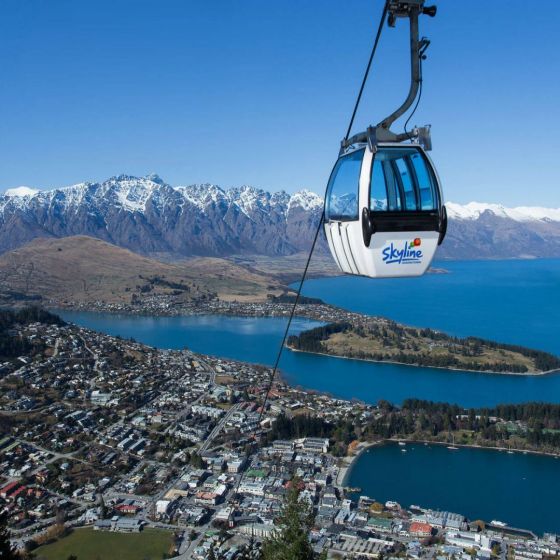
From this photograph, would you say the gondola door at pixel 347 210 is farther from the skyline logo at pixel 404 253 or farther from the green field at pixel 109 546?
the green field at pixel 109 546

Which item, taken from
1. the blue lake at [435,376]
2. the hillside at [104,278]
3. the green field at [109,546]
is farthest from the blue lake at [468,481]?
the hillside at [104,278]

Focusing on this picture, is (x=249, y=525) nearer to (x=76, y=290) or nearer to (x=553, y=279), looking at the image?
(x=76, y=290)

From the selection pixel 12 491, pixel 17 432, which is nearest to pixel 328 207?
pixel 12 491

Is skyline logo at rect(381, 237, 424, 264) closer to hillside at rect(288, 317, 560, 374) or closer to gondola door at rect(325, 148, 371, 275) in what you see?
gondola door at rect(325, 148, 371, 275)

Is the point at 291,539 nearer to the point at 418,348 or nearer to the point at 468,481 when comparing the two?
the point at 468,481

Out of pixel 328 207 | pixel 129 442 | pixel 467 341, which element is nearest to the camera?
pixel 328 207

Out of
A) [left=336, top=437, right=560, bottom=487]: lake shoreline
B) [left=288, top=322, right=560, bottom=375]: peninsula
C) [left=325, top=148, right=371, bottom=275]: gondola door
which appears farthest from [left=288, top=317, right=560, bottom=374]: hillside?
[left=325, top=148, right=371, bottom=275]: gondola door
